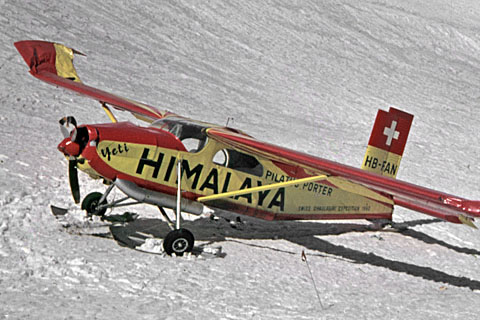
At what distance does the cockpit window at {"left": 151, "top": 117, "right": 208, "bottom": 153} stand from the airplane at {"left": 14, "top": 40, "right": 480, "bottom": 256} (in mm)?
16

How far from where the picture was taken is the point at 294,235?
1104cm

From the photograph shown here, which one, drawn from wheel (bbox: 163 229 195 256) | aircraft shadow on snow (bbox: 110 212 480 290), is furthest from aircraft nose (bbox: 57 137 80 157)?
wheel (bbox: 163 229 195 256)

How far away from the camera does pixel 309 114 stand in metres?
21.7

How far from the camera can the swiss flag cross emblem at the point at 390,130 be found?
11.4 m

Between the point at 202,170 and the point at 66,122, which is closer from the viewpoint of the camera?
the point at 66,122

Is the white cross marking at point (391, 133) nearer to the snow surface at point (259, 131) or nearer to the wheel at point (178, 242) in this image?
the snow surface at point (259, 131)

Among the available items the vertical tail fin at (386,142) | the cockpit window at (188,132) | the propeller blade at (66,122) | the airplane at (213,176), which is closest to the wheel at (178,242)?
the airplane at (213,176)

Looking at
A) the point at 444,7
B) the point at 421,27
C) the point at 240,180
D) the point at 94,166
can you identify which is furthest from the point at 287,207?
the point at 444,7

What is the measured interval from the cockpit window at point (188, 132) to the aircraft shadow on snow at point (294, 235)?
1645mm

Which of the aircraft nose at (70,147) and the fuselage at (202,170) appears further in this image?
the fuselage at (202,170)

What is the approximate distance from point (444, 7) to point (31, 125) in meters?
39.8

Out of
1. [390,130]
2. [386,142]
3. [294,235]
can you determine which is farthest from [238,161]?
[390,130]

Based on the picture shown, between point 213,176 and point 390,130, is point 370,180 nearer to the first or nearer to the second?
point 213,176

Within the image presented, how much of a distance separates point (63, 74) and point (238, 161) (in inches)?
188
